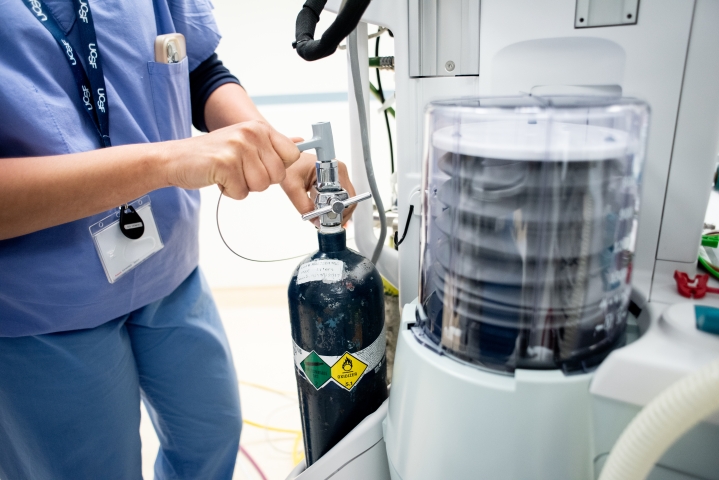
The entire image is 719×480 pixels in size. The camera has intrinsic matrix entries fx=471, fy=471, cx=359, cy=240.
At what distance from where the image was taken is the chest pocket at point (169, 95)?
2.41 ft

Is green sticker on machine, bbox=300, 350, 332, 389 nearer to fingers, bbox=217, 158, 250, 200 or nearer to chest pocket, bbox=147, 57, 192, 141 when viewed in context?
fingers, bbox=217, 158, 250, 200

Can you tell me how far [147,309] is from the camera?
2.60 ft

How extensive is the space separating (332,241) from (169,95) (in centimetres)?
37

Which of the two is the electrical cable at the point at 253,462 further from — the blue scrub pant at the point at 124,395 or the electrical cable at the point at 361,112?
the electrical cable at the point at 361,112

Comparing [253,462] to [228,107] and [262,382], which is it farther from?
[228,107]

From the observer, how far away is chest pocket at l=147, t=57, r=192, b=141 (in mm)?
734

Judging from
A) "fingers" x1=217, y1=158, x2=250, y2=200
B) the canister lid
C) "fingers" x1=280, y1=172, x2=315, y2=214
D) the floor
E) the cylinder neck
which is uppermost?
the canister lid

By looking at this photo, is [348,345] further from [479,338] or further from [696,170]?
[696,170]

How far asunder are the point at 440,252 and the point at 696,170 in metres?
0.29

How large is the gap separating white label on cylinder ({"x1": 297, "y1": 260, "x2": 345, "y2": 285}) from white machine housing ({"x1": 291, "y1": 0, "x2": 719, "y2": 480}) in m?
0.11

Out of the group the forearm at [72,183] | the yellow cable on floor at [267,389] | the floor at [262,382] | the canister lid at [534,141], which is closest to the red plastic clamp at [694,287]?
the canister lid at [534,141]

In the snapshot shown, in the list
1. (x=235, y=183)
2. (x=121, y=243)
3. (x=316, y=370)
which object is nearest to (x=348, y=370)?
(x=316, y=370)

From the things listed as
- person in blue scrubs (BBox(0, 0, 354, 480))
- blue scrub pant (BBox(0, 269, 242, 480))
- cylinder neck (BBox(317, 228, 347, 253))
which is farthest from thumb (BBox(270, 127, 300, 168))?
blue scrub pant (BBox(0, 269, 242, 480))

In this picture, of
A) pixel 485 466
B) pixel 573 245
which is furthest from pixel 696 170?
pixel 485 466
